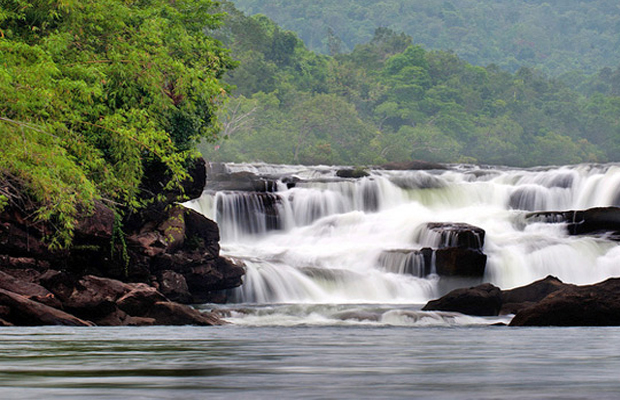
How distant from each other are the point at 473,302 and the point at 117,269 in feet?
25.8

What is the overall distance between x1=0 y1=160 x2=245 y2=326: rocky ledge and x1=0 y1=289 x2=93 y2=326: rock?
16 millimetres

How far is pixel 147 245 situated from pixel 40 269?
3377 mm

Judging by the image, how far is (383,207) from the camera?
35344 mm

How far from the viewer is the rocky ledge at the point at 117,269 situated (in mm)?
15633

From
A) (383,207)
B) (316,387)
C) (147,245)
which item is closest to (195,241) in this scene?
(147,245)

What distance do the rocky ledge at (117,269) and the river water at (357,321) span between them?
4.05 ft

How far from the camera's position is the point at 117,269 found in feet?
63.4

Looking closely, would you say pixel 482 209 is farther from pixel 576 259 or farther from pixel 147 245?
pixel 147 245

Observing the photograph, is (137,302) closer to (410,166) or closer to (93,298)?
(93,298)

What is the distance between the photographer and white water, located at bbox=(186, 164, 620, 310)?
83.0 ft

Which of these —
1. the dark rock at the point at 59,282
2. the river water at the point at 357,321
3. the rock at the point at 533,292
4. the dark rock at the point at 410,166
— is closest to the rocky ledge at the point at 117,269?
the dark rock at the point at 59,282

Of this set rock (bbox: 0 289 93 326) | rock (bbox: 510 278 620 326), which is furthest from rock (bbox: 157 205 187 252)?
rock (bbox: 510 278 620 326)

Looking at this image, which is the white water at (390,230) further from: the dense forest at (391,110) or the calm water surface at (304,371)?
the dense forest at (391,110)

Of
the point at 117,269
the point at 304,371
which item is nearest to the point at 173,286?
the point at 117,269
